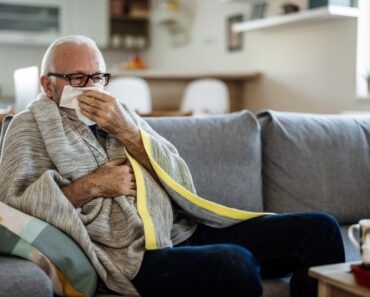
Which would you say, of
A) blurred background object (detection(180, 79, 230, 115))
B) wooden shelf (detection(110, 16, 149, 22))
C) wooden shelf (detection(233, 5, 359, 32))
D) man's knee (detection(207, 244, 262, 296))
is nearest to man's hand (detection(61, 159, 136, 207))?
man's knee (detection(207, 244, 262, 296))

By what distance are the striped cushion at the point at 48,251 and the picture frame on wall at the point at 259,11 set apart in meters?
3.63

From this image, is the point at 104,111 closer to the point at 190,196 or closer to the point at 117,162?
the point at 117,162

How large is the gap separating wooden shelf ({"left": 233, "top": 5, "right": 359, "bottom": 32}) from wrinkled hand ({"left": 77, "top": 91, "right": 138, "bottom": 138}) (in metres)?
2.56

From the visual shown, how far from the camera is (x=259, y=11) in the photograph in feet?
15.6

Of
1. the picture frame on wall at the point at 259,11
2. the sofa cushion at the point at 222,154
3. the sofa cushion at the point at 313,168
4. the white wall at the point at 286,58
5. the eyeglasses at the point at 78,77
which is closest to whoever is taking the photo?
the eyeglasses at the point at 78,77

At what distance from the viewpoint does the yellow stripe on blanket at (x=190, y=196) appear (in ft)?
5.44

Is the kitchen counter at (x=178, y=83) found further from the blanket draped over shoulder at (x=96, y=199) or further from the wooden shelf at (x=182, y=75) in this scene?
the blanket draped over shoulder at (x=96, y=199)

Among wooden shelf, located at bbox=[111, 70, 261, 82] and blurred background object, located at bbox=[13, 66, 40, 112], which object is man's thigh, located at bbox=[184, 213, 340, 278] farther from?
wooden shelf, located at bbox=[111, 70, 261, 82]

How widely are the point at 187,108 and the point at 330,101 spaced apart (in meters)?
1.25

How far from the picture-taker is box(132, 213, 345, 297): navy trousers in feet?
4.47

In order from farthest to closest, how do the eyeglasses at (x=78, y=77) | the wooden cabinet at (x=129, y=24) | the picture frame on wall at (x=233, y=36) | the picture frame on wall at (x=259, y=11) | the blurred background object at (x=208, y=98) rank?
the wooden cabinet at (x=129, y=24) → the picture frame on wall at (x=233, y=36) → the blurred background object at (x=208, y=98) → the picture frame on wall at (x=259, y=11) → the eyeglasses at (x=78, y=77)

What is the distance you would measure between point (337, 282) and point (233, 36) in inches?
165

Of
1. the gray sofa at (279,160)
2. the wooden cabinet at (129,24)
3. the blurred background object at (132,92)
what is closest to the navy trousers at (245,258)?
the gray sofa at (279,160)

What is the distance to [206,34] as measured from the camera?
18.5ft
